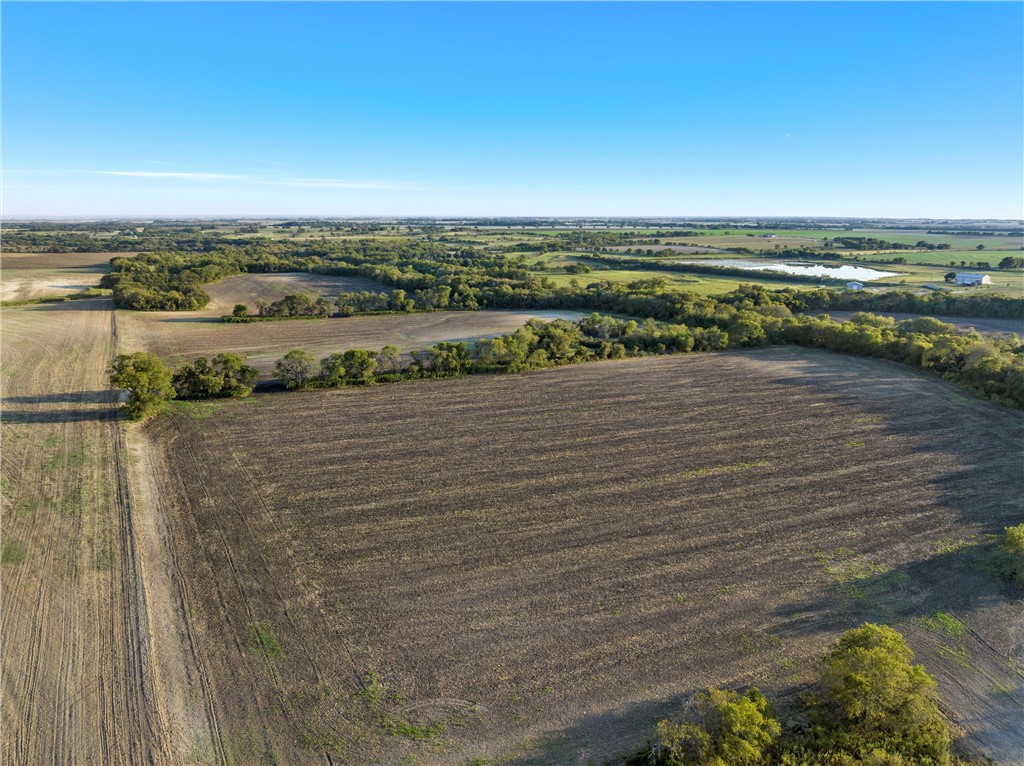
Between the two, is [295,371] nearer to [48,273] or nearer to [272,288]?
[272,288]

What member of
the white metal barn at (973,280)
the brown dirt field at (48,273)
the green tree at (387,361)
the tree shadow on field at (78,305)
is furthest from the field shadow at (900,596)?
the brown dirt field at (48,273)

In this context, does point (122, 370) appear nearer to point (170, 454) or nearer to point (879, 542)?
point (170, 454)

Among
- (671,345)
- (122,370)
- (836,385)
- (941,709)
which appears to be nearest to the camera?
(941,709)

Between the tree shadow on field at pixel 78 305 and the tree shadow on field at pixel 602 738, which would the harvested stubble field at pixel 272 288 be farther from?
the tree shadow on field at pixel 602 738

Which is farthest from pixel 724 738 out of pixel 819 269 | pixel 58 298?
pixel 819 269

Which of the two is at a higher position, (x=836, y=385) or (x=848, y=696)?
(x=836, y=385)

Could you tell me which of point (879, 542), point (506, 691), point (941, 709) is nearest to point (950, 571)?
point (879, 542)

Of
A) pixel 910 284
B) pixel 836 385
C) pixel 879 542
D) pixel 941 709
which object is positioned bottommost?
pixel 941 709

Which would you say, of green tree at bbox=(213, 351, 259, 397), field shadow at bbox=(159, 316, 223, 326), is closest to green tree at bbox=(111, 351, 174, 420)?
green tree at bbox=(213, 351, 259, 397)
